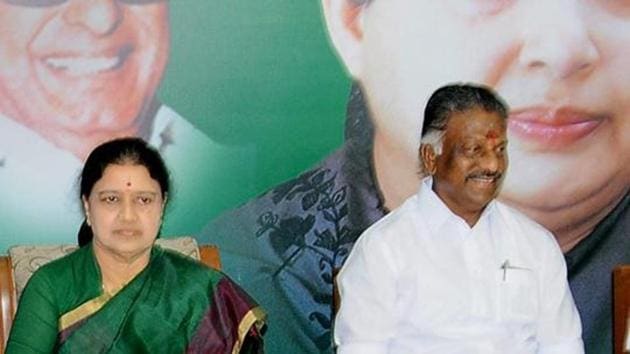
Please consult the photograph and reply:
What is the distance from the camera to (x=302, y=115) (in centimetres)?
357

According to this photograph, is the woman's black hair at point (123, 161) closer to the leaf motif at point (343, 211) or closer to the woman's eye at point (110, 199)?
the woman's eye at point (110, 199)

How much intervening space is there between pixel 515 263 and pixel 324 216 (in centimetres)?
114

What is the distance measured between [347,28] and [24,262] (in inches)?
50.3

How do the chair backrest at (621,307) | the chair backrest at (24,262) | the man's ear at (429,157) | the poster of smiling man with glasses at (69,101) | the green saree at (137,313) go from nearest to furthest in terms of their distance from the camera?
1. the green saree at (137,313)
2. the man's ear at (429,157)
3. the chair backrest at (24,262)
4. the chair backrest at (621,307)
5. the poster of smiling man with glasses at (69,101)

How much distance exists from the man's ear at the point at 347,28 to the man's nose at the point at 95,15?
2.09 feet

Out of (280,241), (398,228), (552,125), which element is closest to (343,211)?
(280,241)

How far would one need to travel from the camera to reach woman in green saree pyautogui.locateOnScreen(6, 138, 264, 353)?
2.48m

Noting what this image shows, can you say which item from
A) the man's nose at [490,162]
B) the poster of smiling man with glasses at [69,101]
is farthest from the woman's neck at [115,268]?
the poster of smiling man with glasses at [69,101]

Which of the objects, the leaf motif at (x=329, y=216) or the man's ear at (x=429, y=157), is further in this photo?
the leaf motif at (x=329, y=216)

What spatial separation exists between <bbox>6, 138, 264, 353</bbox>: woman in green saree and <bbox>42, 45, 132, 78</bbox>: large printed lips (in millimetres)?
909

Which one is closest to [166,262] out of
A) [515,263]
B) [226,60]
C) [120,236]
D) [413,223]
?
[120,236]

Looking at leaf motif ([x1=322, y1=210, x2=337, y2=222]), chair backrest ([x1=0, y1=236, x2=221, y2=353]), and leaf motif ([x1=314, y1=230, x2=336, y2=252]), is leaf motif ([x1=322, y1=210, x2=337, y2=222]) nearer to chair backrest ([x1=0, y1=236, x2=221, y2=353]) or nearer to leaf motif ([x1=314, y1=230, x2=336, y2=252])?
leaf motif ([x1=314, y1=230, x2=336, y2=252])

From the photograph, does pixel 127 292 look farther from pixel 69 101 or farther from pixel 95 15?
pixel 95 15

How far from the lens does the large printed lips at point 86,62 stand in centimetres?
342
